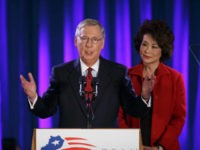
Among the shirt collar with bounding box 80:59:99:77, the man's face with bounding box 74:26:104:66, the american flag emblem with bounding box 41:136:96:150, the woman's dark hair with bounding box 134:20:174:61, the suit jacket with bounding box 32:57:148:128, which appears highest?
the woman's dark hair with bounding box 134:20:174:61

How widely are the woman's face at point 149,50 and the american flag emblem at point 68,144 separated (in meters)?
1.03

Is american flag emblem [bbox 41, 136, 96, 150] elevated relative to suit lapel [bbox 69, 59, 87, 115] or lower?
lower

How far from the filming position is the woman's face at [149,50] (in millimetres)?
2521

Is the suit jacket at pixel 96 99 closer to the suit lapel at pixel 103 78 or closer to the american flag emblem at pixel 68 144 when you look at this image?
the suit lapel at pixel 103 78

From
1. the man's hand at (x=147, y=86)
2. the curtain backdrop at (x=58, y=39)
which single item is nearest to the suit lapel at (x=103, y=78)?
the man's hand at (x=147, y=86)

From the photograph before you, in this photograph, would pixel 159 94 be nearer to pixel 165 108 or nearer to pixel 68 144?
pixel 165 108

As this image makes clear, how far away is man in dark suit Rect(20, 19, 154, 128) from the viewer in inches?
81.8

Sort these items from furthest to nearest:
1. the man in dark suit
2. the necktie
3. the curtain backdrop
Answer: the curtain backdrop, the man in dark suit, the necktie

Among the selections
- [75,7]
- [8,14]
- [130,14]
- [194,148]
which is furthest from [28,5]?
[194,148]

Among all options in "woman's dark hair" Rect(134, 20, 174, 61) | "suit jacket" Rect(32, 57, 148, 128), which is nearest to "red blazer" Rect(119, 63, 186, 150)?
"woman's dark hair" Rect(134, 20, 174, 61)

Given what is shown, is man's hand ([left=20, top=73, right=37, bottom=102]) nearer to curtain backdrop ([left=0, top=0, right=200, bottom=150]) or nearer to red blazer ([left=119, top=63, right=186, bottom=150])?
red blazer ([left=119, top=63, right=186, bottom=150])

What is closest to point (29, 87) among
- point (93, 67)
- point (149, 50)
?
point (93, 67)

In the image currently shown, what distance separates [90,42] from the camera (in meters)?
2.09

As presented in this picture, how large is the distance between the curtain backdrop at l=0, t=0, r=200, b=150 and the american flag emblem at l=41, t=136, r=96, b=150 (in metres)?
2.06
